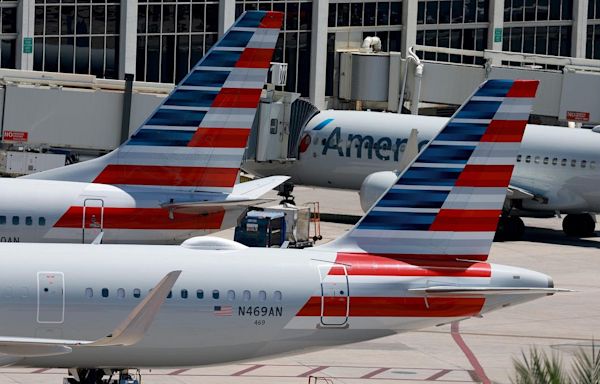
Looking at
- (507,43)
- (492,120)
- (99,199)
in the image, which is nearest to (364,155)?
(99,199)

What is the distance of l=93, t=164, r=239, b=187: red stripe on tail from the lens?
3759 centimetres

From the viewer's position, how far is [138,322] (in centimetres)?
2452

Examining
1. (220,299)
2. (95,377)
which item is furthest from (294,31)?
(220,299)

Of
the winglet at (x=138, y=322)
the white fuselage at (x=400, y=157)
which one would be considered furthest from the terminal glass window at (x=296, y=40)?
the winglet at (x=138, y=322)

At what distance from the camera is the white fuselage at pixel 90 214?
119 ft

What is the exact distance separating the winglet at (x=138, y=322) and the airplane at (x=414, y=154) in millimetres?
29036

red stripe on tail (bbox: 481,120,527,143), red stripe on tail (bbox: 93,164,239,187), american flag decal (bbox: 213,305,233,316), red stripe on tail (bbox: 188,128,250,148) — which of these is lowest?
american flag decal (bbox: 213,305,233,316)

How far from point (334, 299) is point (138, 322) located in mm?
4429

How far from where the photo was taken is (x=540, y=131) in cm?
A: 5550

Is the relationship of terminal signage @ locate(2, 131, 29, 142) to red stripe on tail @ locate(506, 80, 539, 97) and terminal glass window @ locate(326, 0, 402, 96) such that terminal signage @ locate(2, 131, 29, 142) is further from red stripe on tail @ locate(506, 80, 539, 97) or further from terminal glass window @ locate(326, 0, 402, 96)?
red stripe on tail @ locate(506, 80, 539, 97)

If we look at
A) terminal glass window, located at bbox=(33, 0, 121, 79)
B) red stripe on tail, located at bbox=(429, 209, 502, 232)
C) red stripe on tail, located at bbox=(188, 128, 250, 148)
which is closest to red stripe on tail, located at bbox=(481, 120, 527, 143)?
red stripe on tail, located at bbox=(429, 209, 502, 232)

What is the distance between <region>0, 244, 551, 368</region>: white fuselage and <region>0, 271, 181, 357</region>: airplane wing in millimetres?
798

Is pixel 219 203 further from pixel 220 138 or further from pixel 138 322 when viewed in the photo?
pixel 138 322

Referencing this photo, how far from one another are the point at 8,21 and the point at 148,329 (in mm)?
43667
